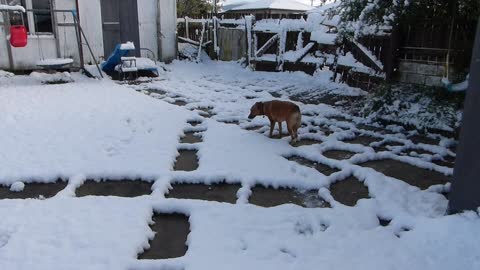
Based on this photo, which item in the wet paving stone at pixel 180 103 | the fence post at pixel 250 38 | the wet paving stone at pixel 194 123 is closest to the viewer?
the wet paving stone at pixel 194 123

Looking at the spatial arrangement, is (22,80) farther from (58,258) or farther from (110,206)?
(58,258)

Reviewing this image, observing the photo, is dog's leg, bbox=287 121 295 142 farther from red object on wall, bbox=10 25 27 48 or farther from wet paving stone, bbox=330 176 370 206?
red object on wall, bbox=10 25 27 48

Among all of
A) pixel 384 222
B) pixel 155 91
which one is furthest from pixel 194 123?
pixel 384 222

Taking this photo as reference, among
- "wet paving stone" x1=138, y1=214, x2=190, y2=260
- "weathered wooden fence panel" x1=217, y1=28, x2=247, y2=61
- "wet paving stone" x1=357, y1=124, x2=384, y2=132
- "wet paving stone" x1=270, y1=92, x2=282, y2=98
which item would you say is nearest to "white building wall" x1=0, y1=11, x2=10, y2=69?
"weathered wooden fence panel" x1=217, y1=28, x2=247, y2=61

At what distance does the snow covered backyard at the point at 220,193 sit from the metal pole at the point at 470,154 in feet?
0.52

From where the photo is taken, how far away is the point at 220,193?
3779 millimetres

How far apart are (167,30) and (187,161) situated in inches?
398

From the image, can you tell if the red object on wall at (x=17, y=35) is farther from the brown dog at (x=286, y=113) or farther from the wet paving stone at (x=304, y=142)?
the wet paving stone at (x=304, y=142)

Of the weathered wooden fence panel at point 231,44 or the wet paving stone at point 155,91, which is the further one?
the weathered wooden fence panel at point 231,44

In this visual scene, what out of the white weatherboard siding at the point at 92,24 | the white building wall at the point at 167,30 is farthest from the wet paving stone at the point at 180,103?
the white building wall at the point at 167,30

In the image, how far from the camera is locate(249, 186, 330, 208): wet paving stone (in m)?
3.55

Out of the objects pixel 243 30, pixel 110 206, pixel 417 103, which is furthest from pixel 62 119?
pixel 243 30

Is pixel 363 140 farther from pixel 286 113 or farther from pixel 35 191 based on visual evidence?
pixel 35 191

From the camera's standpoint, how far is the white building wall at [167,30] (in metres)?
13.3
